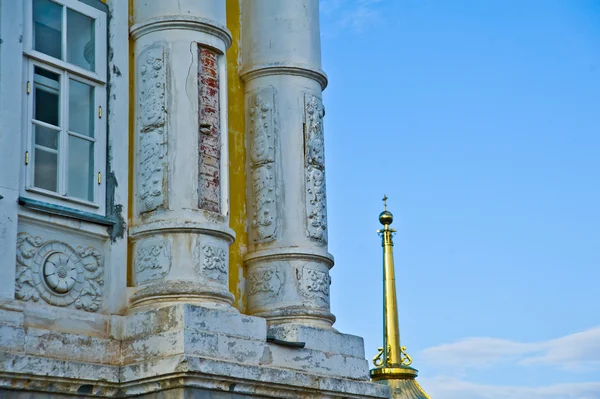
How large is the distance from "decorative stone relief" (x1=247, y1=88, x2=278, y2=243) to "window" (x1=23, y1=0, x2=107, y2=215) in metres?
1.81

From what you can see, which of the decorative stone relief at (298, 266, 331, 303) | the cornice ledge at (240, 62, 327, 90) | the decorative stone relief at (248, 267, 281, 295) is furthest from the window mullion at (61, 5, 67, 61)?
the decorative stone relief at (298, 266, 331, 303)

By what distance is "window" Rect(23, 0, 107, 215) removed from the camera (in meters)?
10.6

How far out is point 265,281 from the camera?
1202cm

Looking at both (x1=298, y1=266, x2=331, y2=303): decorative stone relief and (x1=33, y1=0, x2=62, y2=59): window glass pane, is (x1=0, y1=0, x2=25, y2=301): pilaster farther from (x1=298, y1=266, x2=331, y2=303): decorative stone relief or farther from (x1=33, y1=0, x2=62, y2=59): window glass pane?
(x1=298, y1=266, x2=331, y2=303): decorative stone relief

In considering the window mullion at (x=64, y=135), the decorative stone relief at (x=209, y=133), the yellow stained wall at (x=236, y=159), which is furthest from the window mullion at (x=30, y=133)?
the yellow stained wall at (x=236, y=159)

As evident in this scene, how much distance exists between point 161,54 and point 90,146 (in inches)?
44.8

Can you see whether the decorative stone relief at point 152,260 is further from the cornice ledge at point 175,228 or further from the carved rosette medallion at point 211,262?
the carved rosette medallion at point 211,262

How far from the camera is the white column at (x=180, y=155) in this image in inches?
428

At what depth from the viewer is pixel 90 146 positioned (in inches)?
436

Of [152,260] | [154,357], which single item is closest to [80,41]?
[152,260]

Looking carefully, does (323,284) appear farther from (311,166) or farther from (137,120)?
(137,120)

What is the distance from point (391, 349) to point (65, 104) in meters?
19.4

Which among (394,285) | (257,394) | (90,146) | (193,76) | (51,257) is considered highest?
(394,285)

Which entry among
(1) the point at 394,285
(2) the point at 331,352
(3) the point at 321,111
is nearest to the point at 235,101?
(3) the point at 321,111
